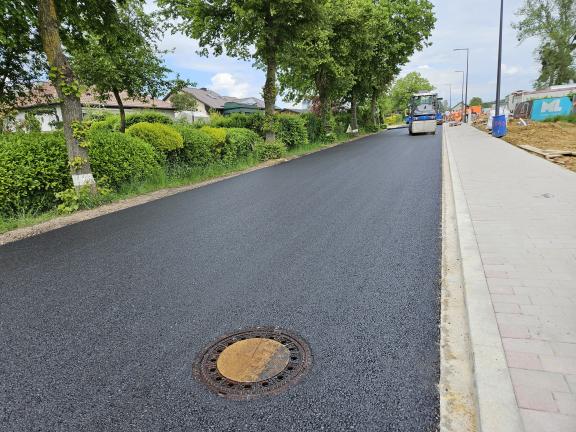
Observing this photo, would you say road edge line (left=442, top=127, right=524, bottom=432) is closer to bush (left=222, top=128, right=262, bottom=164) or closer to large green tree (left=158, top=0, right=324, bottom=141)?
bush (left=222, top=128, right=262, bottom=164)

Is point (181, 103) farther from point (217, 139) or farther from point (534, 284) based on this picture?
point (534, 284)

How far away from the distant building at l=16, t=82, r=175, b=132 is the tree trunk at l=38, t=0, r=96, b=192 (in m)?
0.96

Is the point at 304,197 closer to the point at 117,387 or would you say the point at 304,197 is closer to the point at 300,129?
the point at 117,387

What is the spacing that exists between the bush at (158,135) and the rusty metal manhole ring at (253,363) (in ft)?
29.2

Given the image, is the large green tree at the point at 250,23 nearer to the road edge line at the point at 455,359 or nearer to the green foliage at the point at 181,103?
the road edge line at the point at 455,359

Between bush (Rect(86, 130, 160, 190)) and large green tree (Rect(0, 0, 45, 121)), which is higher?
large green tree (Rect(0, 0, 45, 121))

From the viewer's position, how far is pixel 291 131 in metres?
20.0

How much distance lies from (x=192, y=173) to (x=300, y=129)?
10.3 metres

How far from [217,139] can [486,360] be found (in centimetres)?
1204

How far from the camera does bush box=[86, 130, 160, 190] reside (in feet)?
28.9

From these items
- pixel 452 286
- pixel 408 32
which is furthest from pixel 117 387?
pixel 408 32

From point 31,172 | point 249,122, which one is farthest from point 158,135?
point 249,122

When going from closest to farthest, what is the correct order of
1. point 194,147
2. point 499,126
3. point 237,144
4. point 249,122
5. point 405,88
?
point 194,147
point 237,144
point 249,122
point 499,126
point 405,88

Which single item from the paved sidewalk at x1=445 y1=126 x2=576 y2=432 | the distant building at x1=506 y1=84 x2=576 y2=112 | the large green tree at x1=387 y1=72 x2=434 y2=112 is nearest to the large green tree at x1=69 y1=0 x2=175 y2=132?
the paved sidewalk at x1=445 y1=126 x2=576 y2=432
